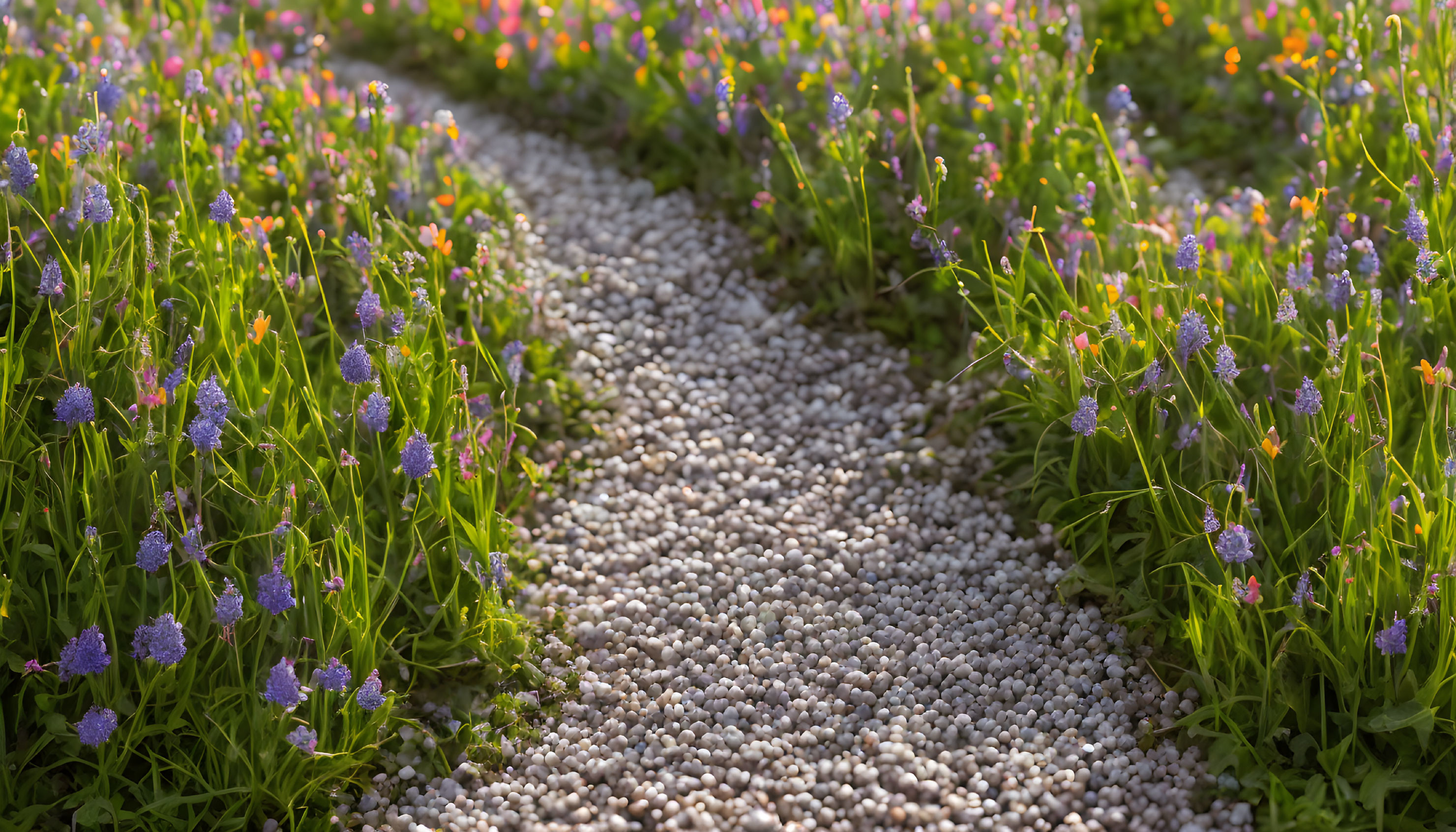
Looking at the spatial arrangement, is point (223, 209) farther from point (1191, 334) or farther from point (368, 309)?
point (1191, 334)

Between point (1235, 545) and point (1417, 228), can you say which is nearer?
point (1235, 545)

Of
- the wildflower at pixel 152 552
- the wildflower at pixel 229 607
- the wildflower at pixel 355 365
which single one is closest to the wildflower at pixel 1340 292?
the wildflower at pixel 355 365

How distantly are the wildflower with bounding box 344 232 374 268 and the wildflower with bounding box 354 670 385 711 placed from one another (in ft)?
4.59

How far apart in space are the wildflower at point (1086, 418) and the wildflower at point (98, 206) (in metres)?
2.70

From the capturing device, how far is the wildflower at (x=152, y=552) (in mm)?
2578

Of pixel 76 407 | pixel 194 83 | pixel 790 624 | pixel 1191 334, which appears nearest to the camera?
pixel 76 407

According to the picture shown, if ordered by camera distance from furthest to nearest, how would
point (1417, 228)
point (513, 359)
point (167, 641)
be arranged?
point (513, 359)
point (1417, 228)
point (167, 641)

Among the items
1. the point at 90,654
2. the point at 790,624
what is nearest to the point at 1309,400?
the point at 790,624

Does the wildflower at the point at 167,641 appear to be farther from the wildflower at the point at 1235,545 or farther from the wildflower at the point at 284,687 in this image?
the wildflower at the point at 1235,545

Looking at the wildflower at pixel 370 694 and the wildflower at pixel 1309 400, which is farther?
the wildflower at pixel 1309 400

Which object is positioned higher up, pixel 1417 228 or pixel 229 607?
pixel 1417 228

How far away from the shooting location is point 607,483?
3844 millimetres

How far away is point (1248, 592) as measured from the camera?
2654mm

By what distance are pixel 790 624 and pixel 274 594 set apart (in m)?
1.41
